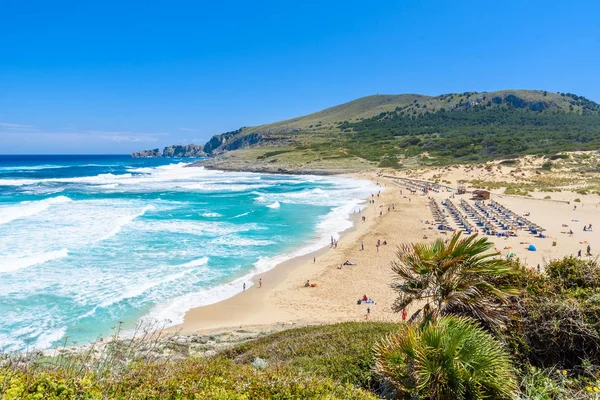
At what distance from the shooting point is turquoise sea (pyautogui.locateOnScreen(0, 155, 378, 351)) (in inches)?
615

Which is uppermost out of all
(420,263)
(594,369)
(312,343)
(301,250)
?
(420,263)

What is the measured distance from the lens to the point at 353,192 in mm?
55500

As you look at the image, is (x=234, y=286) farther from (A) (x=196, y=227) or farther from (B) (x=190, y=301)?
(A) (x=196, y=227)

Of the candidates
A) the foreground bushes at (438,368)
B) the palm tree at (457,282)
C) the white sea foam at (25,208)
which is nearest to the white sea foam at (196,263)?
the foreground bushes at (438,368)

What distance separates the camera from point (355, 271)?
21.6 meters

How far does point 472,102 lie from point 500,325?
18181 cm

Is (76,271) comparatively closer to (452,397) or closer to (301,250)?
(301,250)

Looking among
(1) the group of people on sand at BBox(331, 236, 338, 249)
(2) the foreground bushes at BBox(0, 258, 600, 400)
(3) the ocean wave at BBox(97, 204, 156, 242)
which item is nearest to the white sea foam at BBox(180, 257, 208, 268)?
(1) the group of people on sand at BBox(331, 236, 338, 249)

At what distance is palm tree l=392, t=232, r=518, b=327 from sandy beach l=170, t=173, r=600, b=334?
879 centimetres

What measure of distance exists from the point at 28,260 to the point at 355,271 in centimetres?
1943

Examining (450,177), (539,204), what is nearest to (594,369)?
(539,204)

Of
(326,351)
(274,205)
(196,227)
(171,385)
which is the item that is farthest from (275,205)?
(171,385)

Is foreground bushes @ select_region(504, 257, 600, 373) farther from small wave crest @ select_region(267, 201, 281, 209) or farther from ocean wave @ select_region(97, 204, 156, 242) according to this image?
small wave crest @ select_region(267, 201, 281, 209)

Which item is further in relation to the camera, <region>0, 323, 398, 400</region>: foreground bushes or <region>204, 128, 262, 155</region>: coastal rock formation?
<region>204, 128, 262, 155</region>: coastal rock formation
